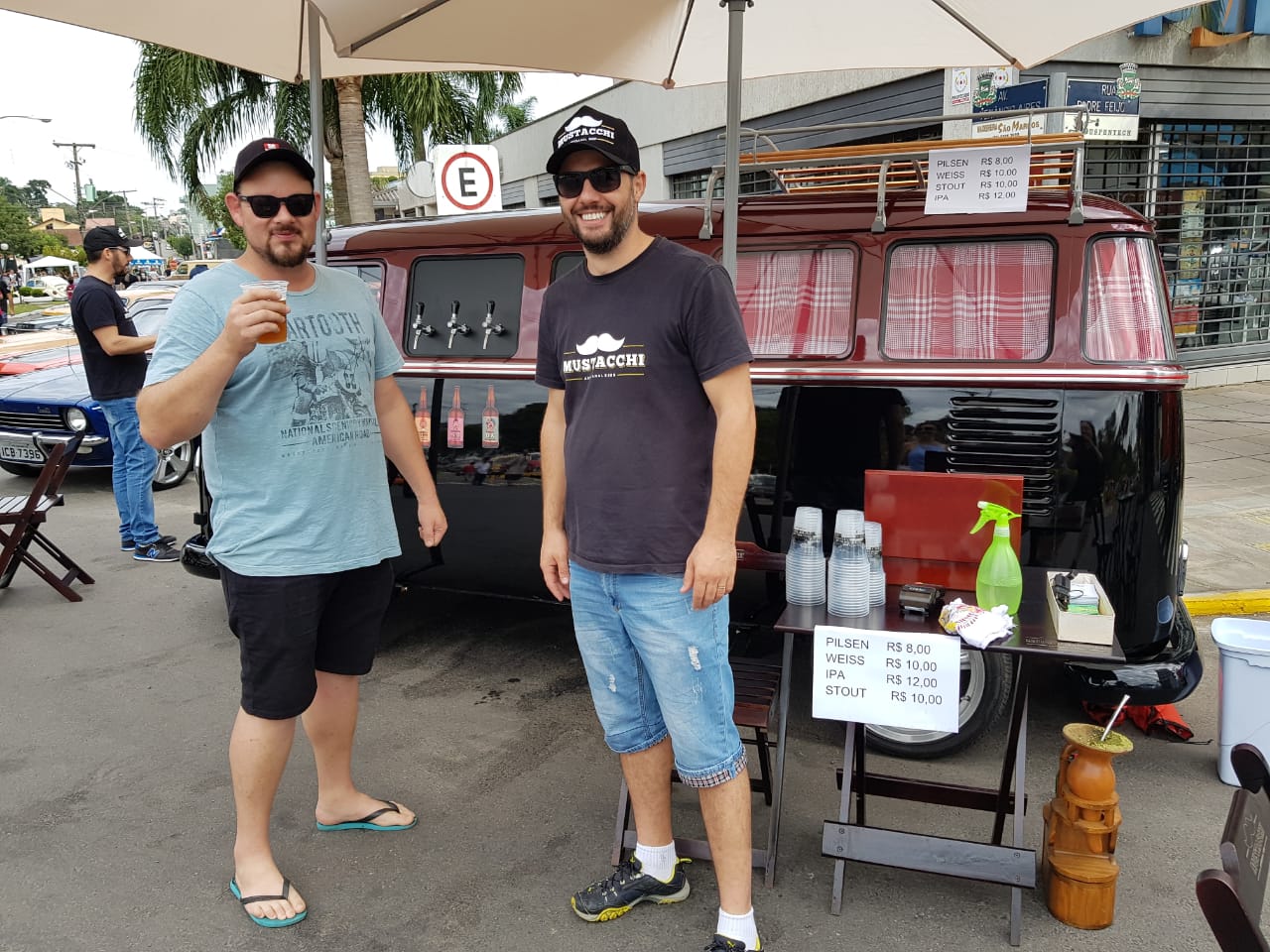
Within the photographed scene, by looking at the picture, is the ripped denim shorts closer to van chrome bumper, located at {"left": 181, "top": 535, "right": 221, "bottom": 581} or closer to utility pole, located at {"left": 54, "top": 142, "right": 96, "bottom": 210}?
van chrome bumper, located at {"left": 181, "top": 535, "right": 221, "bottom": 581}

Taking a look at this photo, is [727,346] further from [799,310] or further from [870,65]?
[870,65]

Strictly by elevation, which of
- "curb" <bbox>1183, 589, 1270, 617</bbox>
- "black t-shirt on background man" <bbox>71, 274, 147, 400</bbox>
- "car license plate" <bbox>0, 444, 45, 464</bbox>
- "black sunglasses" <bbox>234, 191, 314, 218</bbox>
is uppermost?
"black sunglasses" <bbox>234, 191, 314, 218</bbox>

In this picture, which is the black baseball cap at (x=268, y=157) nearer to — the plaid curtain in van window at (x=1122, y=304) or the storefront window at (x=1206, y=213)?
the plaid curtain in van window at (x=1122, y=304)

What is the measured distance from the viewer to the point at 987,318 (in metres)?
3.65

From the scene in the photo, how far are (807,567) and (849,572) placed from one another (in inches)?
6.2

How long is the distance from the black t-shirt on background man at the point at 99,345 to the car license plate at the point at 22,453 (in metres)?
2.33

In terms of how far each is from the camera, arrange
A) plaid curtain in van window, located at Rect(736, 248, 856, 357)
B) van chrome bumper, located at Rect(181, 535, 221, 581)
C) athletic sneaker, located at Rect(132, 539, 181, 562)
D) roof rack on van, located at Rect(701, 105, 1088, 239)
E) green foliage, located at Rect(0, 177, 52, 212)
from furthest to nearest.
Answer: green foliage, located at Rect(0, 177, 52, 212) → athletic sneaker, located at Rect(132, 539, 181, 562) → van chrome bumper, located at Rect(181, 535, 221, 581) → plaid curtain in van window, located at Rect(736, 248, 856, 357) → roof rack on van, located at Rect(701, 105, 1088, 239)

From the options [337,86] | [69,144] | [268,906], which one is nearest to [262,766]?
[268,906]

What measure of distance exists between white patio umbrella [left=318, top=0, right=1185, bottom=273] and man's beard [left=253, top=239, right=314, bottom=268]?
95cm

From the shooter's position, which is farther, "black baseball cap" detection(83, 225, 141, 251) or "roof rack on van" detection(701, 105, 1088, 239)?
"black baseball cap" detection(83, 225, 141, 251)

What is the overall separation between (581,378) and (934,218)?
6.23ft

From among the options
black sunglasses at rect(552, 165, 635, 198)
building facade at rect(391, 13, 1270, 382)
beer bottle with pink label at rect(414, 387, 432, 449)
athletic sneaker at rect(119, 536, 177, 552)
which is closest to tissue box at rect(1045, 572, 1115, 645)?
black sunglasses at rect(552, 165, 635, 198)

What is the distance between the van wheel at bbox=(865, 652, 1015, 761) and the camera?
3.65 m

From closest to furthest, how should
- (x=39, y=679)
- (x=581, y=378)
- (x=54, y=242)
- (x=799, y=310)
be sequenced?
(x=581, y=378) < (x=799, y=310) < (x=39, y=679) < (x=54, y=242)
